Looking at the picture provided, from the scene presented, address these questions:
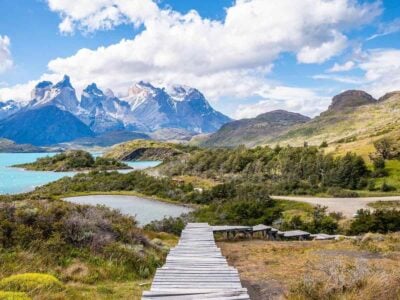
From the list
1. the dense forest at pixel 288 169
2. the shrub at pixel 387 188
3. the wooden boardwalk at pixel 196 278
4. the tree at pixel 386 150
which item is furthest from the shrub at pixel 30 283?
the tree at pixel 386 150

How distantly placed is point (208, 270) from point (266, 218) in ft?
86.9

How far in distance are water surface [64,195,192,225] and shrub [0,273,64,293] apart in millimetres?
35560

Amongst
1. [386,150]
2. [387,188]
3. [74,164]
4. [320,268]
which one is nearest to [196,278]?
[320,268]

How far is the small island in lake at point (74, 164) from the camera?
145 m

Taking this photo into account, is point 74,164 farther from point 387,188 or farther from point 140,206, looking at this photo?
point 387,188

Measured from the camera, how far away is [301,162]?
264ft

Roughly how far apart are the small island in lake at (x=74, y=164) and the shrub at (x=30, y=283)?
13367 cm

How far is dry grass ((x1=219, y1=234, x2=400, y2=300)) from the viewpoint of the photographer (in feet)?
26.6

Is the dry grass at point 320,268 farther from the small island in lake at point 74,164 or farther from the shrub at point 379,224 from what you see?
the small island in lake at point 74,164

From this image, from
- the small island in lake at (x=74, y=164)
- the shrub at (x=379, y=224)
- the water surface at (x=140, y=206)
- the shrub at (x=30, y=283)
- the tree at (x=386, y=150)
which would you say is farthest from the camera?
the small island in lake at (x=74, y=164)

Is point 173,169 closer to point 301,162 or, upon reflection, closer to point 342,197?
point 301,162

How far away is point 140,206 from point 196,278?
160ft

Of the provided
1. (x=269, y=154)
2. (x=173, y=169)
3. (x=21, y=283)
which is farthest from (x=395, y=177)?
(x=21, y=283)

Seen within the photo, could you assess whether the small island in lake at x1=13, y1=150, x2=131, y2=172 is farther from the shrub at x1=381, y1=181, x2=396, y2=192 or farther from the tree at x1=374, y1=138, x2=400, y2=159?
the shrub at x1=381, y1=181, x2=396, y2=192
